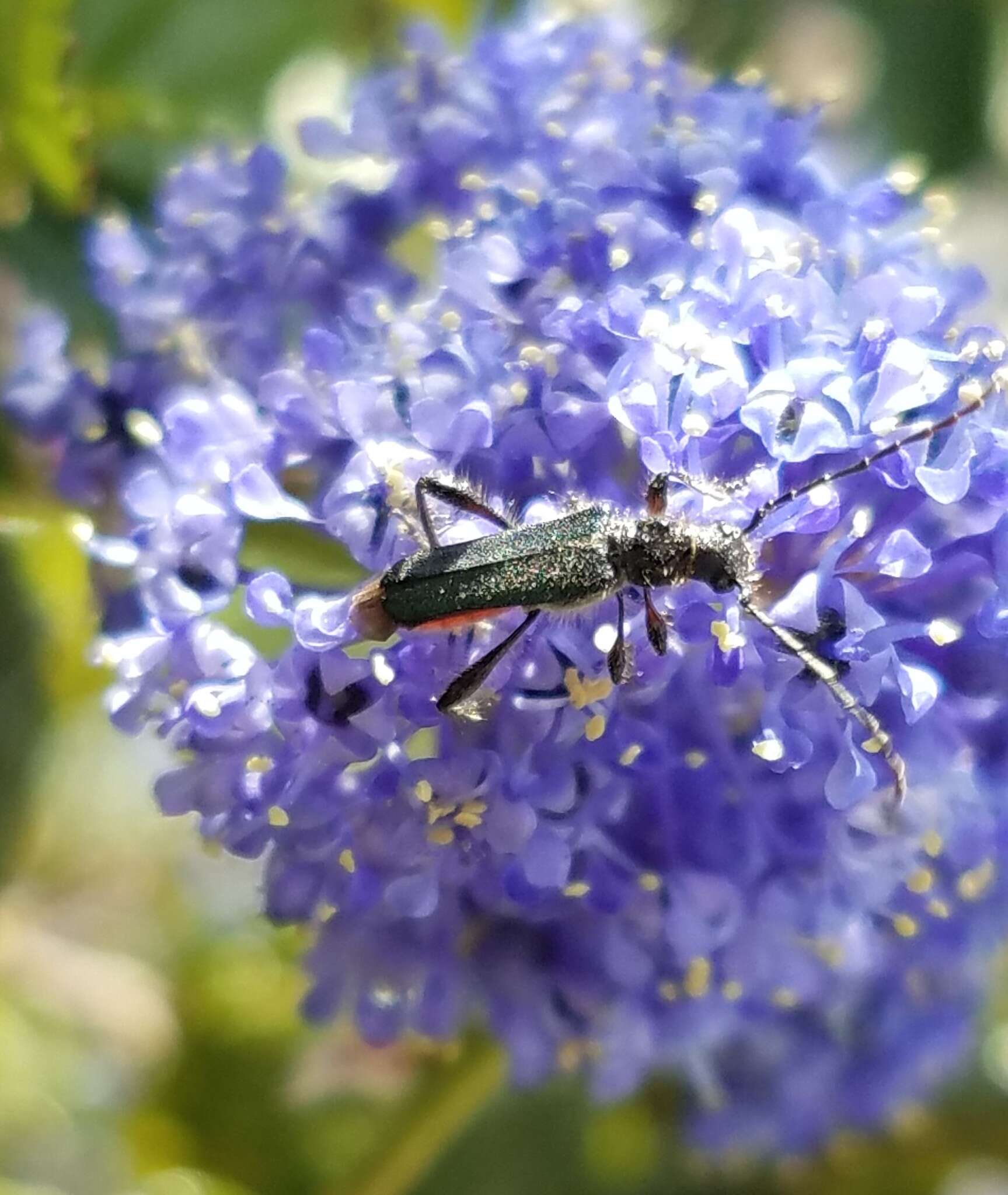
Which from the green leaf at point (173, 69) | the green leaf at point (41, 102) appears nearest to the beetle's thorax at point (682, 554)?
the green leaf at point (41, 102)

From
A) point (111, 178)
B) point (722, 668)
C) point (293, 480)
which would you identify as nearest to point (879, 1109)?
point (722, 668)

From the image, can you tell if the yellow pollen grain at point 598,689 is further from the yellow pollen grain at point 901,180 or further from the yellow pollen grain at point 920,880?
the yellow pollen grain at point 901,180

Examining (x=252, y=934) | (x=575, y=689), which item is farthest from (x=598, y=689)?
(x=252, y=934)

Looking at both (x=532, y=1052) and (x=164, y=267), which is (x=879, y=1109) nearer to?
(x=532, y=1052)

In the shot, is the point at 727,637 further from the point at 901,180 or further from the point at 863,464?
the point at 901,180

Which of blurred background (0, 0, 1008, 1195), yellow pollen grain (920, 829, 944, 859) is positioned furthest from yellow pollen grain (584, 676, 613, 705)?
blurred background (0, 0, 1008, 1195)

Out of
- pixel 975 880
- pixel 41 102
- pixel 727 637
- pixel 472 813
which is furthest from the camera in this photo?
pixel 41 102

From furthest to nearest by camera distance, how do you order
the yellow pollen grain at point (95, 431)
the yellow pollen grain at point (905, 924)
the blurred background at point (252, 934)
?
the blurred background at point (252, 934), the yellow pollen grain at point (95, 431), the yellow pollen grain at point (905, 924)
